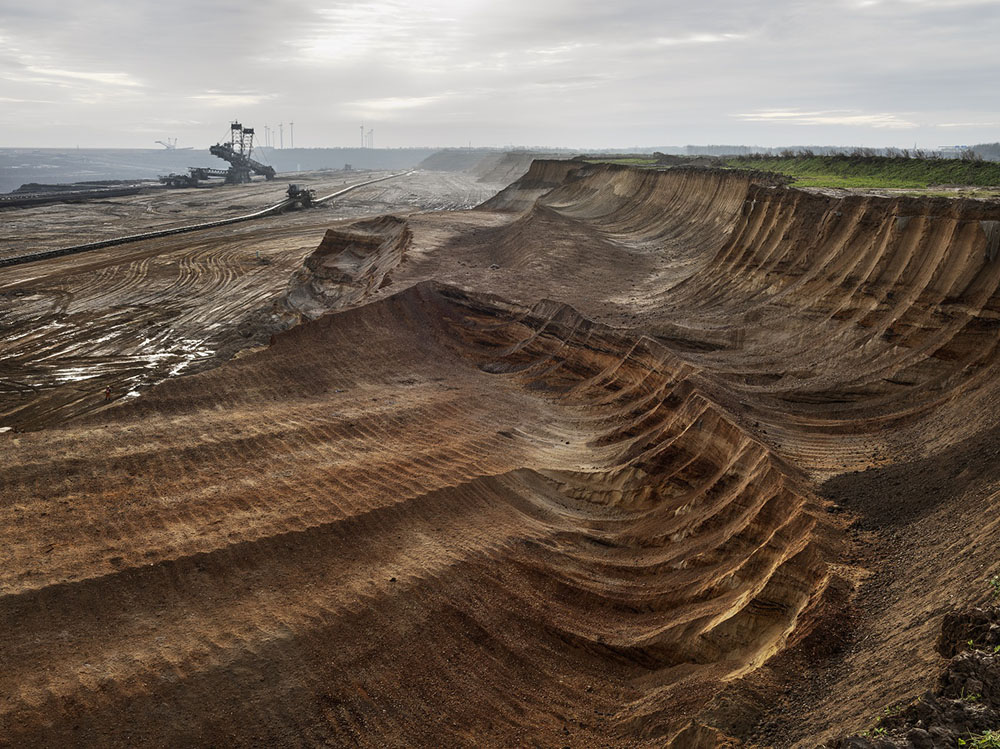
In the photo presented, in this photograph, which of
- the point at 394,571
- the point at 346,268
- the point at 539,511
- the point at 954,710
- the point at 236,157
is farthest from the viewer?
the point at 236,157

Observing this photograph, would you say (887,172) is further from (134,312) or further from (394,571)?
(134,312)

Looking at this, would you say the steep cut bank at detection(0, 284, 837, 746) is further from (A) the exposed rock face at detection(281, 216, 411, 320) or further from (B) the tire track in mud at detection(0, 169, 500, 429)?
(A) the exposed rock face at detection(281, 216, 411, 320)

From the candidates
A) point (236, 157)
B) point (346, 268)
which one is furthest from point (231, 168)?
point (346, 268)

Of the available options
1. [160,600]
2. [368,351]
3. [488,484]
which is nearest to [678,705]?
[488,484]

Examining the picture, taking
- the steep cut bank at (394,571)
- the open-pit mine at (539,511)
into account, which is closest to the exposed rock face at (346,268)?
the open-pit mine at (539,511)

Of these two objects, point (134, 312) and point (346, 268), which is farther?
point (346, 268)

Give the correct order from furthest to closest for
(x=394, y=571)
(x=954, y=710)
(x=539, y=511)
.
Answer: (x=539, y=511) < (x=394, y=571) < (x=954, y=710)

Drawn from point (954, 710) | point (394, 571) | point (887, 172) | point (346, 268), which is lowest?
point (394, 571)
